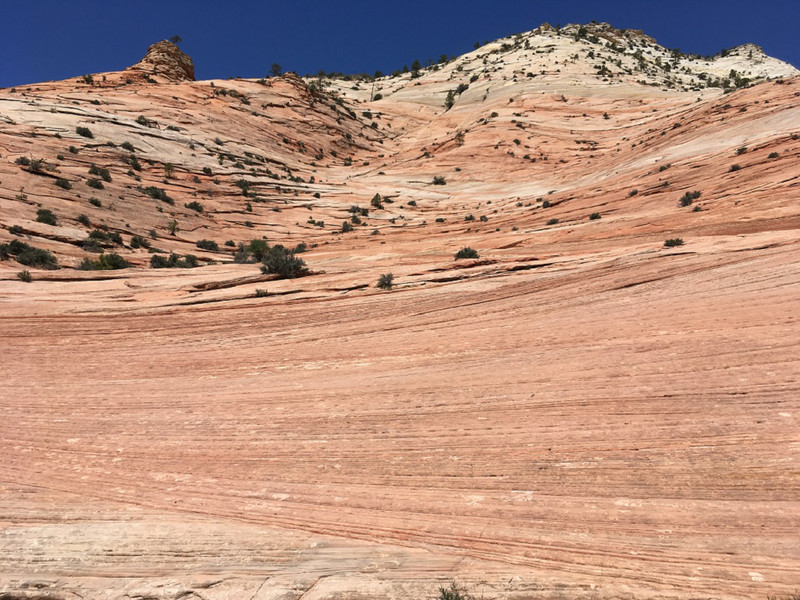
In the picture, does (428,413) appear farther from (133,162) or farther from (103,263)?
(133,162)

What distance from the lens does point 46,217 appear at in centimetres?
1777

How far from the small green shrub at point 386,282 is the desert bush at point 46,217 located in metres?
16.6

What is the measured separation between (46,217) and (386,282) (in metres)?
17.2

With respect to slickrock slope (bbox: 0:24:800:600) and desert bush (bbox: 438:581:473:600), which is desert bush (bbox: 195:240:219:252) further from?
desert bush (bbox: 438:581:473:600)

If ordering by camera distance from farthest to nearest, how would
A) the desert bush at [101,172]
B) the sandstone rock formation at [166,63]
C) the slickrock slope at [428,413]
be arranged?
1. the sandstone rock formation at [166,63]
2. the desert bush at [101,172]
3. the slickrock slope at [428,413]

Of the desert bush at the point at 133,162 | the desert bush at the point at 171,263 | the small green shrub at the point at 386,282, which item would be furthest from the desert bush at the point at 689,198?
the desert bush at the point at 133,162

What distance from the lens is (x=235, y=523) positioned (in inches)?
180

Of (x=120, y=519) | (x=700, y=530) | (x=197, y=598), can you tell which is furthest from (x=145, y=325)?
(x=700, y=530)

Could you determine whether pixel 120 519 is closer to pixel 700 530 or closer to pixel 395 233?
pixel 700 530

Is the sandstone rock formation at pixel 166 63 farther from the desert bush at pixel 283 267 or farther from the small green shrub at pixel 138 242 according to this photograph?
the desert bush at pixel 283 267

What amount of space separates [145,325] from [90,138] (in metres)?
29.8

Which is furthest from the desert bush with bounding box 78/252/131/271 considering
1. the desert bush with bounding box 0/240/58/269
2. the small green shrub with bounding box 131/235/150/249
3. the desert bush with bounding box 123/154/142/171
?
the desert bush with bounding box 123/154/142/171

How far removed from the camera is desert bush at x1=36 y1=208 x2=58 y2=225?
17591 mm

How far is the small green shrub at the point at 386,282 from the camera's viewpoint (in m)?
10.4
